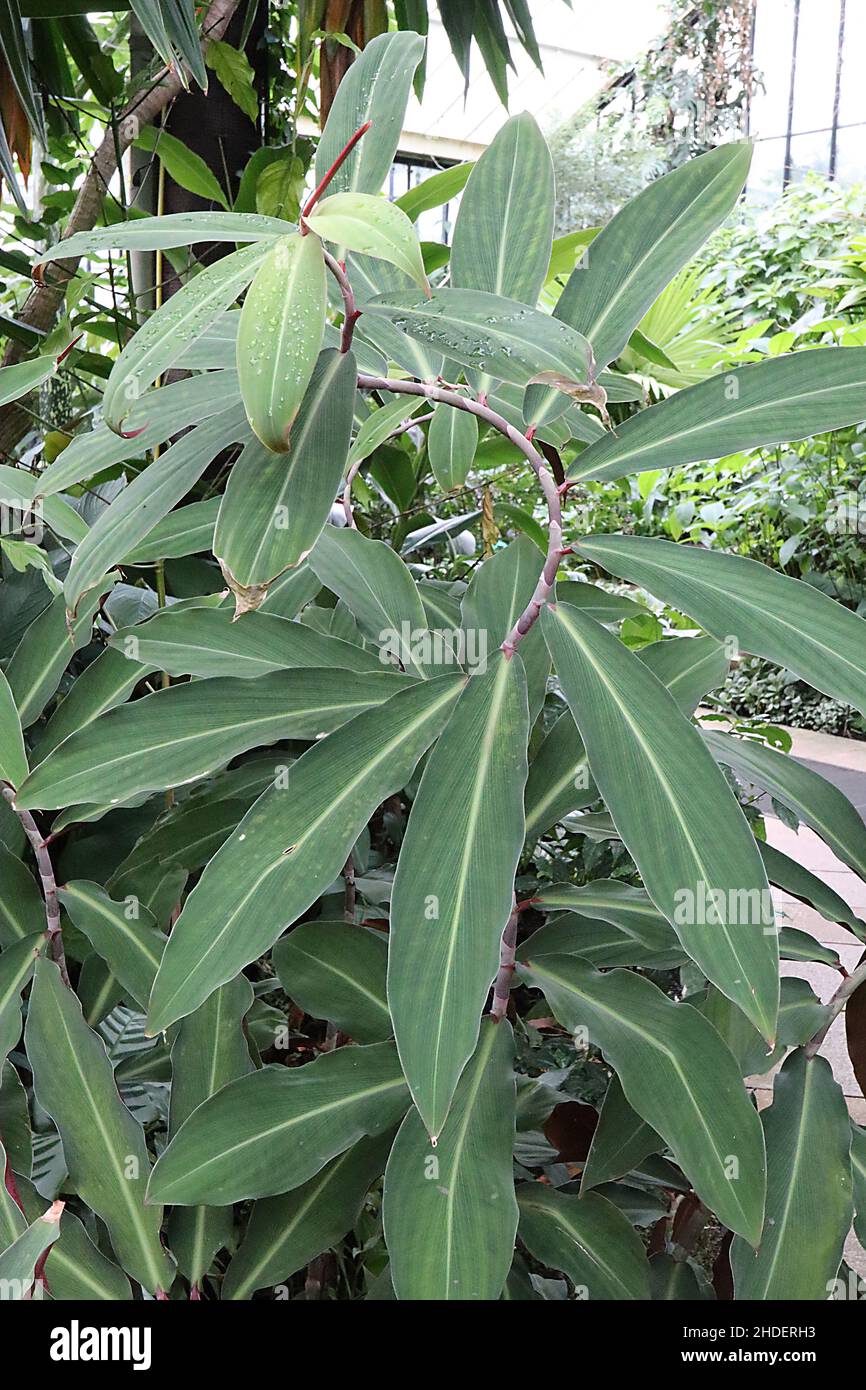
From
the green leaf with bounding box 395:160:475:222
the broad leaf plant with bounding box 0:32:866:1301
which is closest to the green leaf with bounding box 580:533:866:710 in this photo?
the broad leaf plant with bounding box 0:32:866:1301

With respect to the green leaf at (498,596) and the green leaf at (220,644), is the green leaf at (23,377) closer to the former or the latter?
the green leaf at (220,644)

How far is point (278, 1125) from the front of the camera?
66 cm

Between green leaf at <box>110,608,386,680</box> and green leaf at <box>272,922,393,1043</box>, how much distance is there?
0.19 m

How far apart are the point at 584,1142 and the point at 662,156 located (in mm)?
8736

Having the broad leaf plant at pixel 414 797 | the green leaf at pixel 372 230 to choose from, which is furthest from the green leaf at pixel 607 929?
the green leaf at pixel 372 230

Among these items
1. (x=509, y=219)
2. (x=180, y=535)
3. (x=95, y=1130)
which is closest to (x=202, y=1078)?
(x=95, y=1130)

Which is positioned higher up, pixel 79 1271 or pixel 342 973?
pixel 342 973

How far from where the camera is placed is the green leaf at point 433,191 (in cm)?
128

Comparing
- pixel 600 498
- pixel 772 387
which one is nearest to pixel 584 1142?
pixel 772 387

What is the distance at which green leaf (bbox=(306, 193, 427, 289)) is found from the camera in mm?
437

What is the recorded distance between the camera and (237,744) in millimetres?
637

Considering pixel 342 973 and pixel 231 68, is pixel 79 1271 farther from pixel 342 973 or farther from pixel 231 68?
pixel 231 68

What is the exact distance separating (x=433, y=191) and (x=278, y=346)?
100cm
